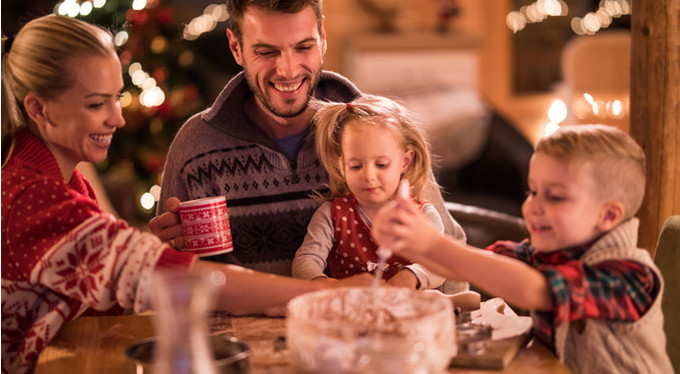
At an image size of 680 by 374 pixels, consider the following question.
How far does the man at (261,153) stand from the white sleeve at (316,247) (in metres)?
0.19

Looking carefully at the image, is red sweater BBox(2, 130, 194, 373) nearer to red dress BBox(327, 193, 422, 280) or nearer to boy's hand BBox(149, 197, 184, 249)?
boy's hand BBox(149, 197, 184, 249)

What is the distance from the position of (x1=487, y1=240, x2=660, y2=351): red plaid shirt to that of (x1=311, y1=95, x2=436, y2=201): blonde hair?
581 millimetres

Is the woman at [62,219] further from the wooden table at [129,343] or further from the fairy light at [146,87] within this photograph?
the fairy light at [146,87]

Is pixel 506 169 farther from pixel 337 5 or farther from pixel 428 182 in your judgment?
pixel 428 182

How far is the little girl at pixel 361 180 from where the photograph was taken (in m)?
1.78

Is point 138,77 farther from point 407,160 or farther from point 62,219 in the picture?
point 62,219

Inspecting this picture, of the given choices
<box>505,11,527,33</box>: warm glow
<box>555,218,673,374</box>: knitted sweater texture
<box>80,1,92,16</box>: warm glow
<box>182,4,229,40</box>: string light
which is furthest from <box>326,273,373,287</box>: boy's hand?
<box>505,11,527,33</box>: warm glow

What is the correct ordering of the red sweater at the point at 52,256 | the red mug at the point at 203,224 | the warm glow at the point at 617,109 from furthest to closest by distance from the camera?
1. the warm glow at the point at 617,109
2. the red mug at the point at 203,224
3. the red sweater at the point at 52,256

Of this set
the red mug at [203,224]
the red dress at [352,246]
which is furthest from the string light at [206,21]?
the red mug at [203,224]

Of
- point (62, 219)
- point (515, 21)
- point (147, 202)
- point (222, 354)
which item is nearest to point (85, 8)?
point (147, 202)

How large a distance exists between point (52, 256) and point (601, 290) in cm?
98

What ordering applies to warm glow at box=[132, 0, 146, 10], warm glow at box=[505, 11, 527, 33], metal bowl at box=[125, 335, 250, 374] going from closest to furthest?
metal bowl at box=[125, 335, 250, 374] < warm glow at box=[132, 0, 146, 10] < warm glow at box=[505, 11, 527, 33]

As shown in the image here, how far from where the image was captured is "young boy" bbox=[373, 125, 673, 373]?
1.29 metres

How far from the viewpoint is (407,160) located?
74.1 inches
